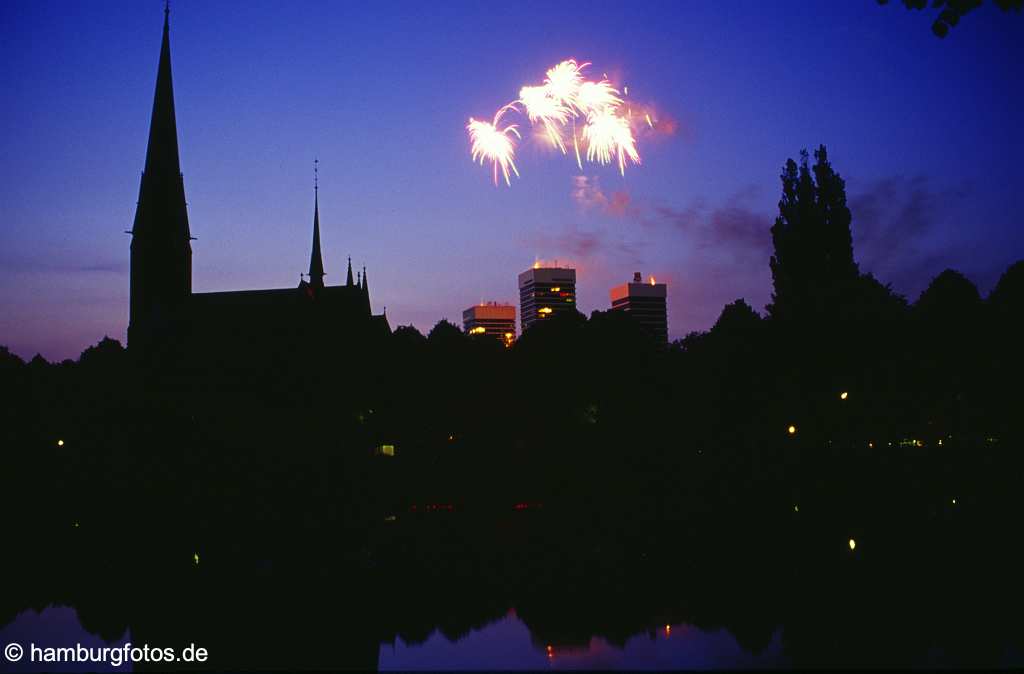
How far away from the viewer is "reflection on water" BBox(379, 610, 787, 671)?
58.2 feet

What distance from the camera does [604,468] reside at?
171 ft

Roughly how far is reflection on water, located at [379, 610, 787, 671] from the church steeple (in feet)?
188

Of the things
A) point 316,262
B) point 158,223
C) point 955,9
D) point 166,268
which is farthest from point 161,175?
point 955,9

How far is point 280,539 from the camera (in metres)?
32.7

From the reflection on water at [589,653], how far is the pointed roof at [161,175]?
58453 millimetres

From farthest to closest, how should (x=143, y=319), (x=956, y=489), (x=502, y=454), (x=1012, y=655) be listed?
(x=143, y=319), (x=502, y=454), (x=956, y=489), (x=1012, y=655)

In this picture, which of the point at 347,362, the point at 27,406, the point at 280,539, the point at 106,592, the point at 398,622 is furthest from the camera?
the point at 347,362

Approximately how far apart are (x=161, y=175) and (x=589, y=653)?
209 feet

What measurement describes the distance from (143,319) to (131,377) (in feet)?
37.3

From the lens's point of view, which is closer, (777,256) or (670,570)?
(670,570)

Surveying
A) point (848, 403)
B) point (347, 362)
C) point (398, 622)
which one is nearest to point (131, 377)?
point (347, 362)

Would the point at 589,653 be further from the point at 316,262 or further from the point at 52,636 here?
the point at 316,262

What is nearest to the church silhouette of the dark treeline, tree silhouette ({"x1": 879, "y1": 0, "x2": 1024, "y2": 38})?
the dark treeline

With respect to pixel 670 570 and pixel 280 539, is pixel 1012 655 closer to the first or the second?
pixel 670 570
